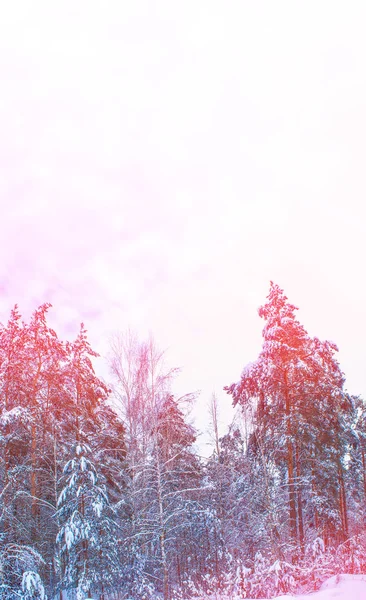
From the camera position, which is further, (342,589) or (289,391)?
(289,391)

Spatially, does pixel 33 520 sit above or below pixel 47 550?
above

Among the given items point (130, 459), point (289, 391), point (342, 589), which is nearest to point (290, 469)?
point (289, 391)

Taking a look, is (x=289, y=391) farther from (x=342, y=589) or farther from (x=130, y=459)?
(x=342, y=589)

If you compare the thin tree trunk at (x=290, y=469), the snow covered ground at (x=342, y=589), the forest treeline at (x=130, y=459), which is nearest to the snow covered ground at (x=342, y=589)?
the snow covered ground at (x=342, y=589)

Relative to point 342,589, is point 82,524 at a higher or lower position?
higher

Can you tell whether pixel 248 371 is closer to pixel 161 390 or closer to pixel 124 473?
pixel 161 390

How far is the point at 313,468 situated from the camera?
24594mm

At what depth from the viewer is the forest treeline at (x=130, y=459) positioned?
17.4 meters

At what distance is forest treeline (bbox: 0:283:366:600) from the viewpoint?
17.4 meters

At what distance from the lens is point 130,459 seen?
2166cm

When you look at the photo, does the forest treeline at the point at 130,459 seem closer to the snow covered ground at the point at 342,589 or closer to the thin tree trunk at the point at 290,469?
the thin tree trunk at the point at 290,469

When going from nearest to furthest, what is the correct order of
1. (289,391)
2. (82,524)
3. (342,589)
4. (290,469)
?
(342,589)
(82,524)
(290,469)
(289,391)

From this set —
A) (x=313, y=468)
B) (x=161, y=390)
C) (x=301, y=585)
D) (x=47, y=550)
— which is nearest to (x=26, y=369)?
(x=161, y=390)

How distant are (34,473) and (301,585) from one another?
1084cm
